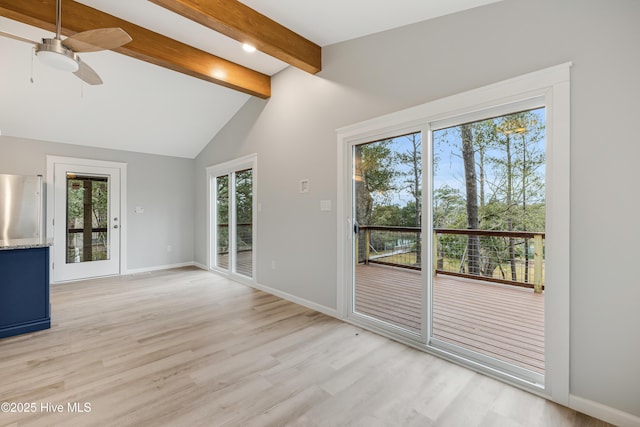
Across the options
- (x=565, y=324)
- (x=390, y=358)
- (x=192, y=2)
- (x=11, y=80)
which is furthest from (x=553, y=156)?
(x=11, y=80)

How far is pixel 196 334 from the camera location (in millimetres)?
2928

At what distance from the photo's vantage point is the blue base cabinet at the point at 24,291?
9.35 feet

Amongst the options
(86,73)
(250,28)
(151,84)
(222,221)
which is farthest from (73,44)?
(222,221)

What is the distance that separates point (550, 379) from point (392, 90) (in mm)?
2591

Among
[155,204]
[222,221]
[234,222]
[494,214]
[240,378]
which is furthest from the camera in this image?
[155,204]

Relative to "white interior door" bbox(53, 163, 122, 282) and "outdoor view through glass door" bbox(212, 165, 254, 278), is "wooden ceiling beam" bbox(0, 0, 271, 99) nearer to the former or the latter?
"outdoor view through glass door" bbox(212, 165, 254, 278)

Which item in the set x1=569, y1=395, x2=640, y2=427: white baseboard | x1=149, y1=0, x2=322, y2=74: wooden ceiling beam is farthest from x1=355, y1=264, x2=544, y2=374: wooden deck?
x1=149, y1=0, x2=322, y2=74: wooden ceiling beam

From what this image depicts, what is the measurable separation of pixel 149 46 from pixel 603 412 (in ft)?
15.9

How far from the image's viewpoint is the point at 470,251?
378 centimetres

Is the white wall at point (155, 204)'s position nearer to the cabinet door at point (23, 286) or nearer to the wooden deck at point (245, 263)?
the wooden deck at point (245, 263)

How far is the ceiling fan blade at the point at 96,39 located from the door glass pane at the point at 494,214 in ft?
8.41

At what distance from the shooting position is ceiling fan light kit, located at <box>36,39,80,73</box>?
6.44 ft

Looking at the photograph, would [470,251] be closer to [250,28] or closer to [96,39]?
[250,28]

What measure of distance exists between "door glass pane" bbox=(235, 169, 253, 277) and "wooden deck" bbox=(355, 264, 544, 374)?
228 centimetres
